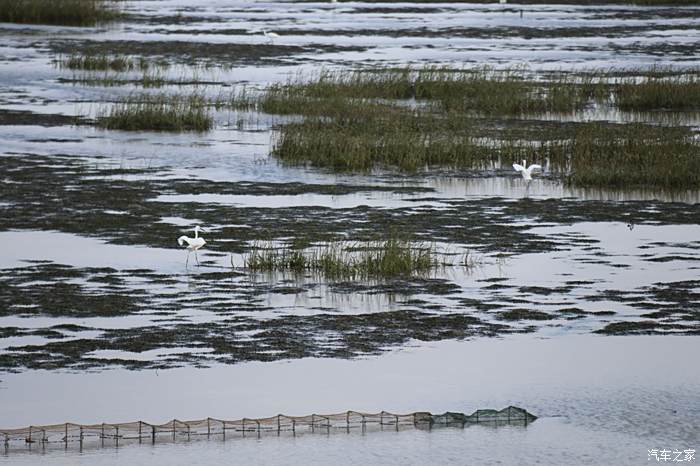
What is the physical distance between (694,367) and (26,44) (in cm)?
3360

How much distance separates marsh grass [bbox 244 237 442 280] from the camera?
1462cm

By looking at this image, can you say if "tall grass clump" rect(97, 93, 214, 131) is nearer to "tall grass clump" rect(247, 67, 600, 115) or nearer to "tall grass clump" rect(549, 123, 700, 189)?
"tall grass clump" rect(247, 67, 600, 115)

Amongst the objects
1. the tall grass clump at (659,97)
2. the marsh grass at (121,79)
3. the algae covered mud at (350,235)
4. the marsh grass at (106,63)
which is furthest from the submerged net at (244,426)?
the marsh grass at (106,63)

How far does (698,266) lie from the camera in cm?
1542

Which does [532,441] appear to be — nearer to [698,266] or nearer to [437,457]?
[437,457]

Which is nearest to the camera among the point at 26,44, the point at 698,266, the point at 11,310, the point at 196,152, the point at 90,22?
the point at 11,310

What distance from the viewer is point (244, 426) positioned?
10430 millimetres

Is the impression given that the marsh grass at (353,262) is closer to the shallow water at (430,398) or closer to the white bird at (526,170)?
the shallow water at (430,398)

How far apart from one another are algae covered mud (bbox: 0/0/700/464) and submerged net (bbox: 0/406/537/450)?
295mm

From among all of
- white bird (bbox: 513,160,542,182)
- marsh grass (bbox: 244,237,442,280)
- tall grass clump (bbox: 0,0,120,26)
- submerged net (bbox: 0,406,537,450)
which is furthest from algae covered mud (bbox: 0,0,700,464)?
tall grass clump (bbox: 0,0,120,26)

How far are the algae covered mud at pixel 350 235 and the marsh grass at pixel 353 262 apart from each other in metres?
0.03

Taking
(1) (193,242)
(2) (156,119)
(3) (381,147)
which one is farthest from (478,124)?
(1) (193,242)

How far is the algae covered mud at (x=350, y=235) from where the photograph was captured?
1152 centimetres

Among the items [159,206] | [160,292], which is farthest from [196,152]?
[160,292]
